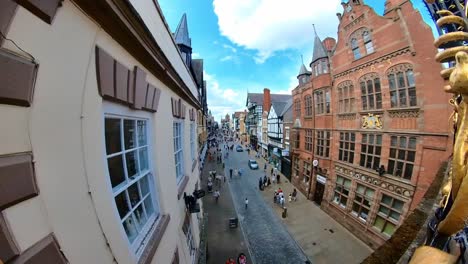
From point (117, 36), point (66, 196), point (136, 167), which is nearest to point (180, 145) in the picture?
point (136, 167)

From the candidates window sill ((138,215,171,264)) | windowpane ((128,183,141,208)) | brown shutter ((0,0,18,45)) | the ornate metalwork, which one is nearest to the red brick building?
the ornate metalwork

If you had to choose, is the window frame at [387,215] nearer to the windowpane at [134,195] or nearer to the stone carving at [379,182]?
the stone carving at [379,182]

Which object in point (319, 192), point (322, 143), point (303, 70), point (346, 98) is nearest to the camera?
point (346, 98)

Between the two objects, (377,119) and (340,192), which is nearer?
(377,119)

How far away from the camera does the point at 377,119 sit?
1213 centimetres

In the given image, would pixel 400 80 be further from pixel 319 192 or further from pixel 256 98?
pixel 256 98

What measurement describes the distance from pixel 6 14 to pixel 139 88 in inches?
69.3

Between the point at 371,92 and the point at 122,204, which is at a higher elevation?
the point at 371,92

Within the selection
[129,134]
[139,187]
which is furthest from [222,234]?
[129,134]

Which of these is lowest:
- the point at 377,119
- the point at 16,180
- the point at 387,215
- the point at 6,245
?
the point at 387,215

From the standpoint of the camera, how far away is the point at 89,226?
1.74 m

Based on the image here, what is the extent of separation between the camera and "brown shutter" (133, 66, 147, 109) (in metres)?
2.68

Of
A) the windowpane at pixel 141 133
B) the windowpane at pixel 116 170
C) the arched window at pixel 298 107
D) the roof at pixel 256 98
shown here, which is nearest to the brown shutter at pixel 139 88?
the windowpane at pixel 141 133

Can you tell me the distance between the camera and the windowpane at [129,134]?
2.82 meters
